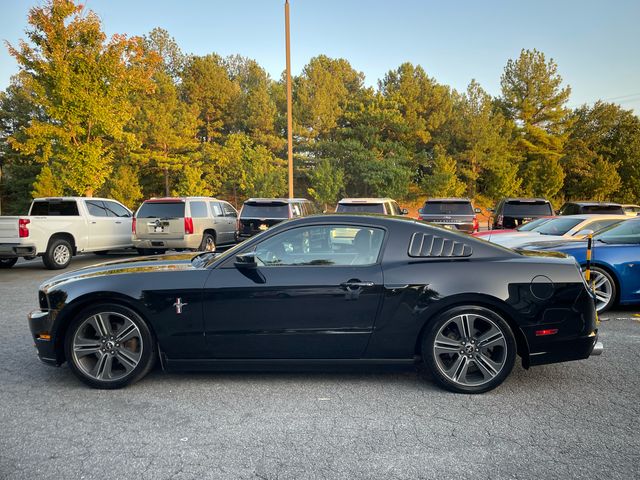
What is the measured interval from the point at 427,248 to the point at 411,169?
4034cm

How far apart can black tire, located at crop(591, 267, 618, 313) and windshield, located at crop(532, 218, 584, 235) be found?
111 inches

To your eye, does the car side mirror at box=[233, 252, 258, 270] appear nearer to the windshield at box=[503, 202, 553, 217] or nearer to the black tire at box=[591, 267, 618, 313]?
the black tire at box=[591, 267, 618, 313]

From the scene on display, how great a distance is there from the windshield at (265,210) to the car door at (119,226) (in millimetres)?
3477

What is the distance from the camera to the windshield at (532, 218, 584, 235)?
923cm

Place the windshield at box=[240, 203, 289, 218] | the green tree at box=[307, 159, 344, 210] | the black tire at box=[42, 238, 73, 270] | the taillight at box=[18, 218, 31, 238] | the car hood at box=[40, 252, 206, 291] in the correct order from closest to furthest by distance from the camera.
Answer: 1. the car hood at box=[40, 252, 206, 291]
2. the taillight at box=[18, 218, 31, 238]
3. the black tire at box=[42, 238, 73, 270]
4. the windshield at box=[240, 203, 289, 218]
5. the green tree at box=[307, 159, 344, 210]

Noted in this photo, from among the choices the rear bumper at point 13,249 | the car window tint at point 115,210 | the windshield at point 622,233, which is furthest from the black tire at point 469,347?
the car window tint at point 115,210

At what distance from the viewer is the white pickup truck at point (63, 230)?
35.0 feet

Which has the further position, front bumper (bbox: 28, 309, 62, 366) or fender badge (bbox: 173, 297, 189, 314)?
front bumper (bbox: 28, 309, 62, 366)

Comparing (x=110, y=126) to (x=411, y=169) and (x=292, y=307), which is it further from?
(x=411, y=169)

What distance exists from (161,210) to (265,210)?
278 cm

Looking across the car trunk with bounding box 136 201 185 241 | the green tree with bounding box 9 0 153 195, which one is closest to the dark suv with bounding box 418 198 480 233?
the car trunk with bounding box 136 201 185 241

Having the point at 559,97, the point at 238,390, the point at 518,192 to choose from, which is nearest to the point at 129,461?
the point at 238,390

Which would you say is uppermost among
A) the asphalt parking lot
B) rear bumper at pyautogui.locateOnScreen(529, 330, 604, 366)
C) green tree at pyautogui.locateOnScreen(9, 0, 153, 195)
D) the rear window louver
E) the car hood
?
green tree at pyautogui.locateOnScreen(9, 0, 153, 195)

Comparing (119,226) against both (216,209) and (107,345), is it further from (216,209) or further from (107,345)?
(107,345)
